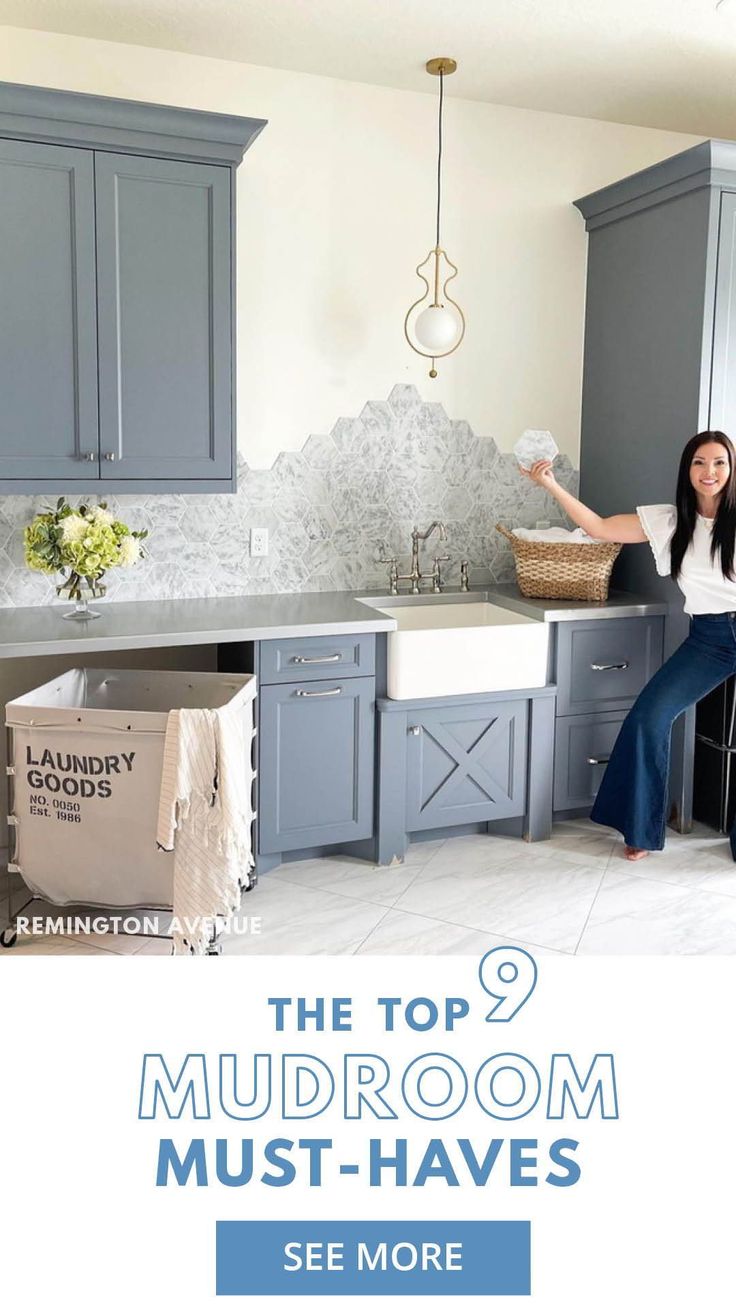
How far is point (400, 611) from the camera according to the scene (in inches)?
153

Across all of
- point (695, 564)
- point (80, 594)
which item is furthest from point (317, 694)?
point (695, 564)

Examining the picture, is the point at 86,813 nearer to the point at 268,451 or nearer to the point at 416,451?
the point at 268,451

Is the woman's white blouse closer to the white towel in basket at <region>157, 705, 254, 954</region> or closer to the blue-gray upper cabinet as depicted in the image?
the blue-gray upper cabinet

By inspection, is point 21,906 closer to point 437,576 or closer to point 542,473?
point 437,576

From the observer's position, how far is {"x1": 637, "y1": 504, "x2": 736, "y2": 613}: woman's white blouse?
3488 mm

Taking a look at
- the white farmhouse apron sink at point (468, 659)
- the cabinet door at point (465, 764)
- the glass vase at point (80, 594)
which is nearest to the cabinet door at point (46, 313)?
the glass vase at point (80, 594)

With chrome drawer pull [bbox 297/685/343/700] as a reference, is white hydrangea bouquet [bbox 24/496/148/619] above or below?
above

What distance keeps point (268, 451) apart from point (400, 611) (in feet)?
2.39

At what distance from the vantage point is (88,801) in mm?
2838

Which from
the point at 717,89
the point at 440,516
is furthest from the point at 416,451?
the point at 717,89

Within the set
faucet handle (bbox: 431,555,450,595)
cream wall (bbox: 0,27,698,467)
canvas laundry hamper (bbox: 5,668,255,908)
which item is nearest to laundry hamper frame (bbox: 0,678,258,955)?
canvas laundry hamper (bbox: 5,668,255,908)

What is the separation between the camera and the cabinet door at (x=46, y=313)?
3.01 meters

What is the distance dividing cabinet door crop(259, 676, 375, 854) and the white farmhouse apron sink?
128 mm

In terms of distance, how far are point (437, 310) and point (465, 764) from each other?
5.04 ft
